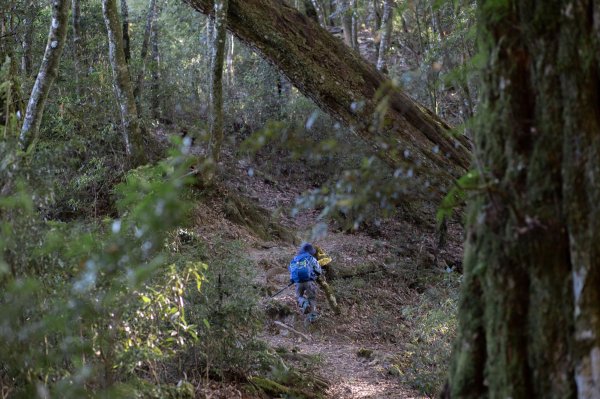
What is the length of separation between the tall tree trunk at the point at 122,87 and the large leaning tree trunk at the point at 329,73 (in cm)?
344

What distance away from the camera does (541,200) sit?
2.79 m

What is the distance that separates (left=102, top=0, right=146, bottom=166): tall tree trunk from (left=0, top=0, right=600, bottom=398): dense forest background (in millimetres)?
43

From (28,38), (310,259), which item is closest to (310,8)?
(28,38)

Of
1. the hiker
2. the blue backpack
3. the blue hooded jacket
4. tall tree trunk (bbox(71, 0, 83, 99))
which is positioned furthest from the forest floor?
tall tree trunk (bbox(71, 0, 83, 99))

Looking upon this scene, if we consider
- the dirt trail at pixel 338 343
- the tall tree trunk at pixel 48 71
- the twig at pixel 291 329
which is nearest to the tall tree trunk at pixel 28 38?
the tall tree trunk at pixel 48 71

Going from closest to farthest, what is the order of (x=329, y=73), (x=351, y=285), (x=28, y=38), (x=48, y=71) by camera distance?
(x=48, y=71) → (x=329, y=73) → (x=351, y=285) → (x=28, y=38)

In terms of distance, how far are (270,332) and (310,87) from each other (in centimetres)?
435

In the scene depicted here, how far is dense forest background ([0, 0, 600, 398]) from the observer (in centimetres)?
279

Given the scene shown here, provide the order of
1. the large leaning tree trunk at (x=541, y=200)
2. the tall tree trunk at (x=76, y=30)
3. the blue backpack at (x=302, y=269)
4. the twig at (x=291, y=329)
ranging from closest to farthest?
the large leaning tree trunk at (x=541, y=200) → the twig at (x=291, y=329) → the blue backpack at (x=302, y=269) → the tall tree trunk at (x=76, y=30)

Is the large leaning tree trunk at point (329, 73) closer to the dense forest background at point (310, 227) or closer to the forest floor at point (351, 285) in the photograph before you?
the dense forest background at point (310, 227)

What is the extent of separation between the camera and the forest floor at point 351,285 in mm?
9297

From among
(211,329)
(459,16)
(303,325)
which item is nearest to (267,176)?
(459,16)

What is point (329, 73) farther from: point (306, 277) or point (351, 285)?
point (351, 285)

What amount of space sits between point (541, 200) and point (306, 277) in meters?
8.51
